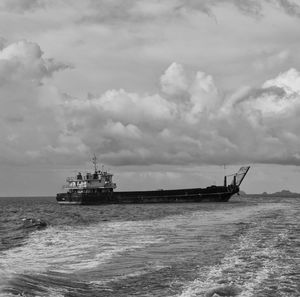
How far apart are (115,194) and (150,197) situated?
10089 millimetres

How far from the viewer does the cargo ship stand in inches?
5399

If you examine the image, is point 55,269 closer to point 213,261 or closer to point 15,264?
point 15,264

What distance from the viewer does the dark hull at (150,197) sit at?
5379 inches

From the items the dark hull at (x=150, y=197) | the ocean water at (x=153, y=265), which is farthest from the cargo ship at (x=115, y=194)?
→ the ocean water at (x=153, y=265)

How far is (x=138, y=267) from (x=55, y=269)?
13.6 ft

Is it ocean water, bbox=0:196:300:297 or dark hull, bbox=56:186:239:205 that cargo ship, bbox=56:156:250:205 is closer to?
dark hull, bbox=56:186:239:205

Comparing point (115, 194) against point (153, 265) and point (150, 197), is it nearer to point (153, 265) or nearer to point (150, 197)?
point (150, 197)

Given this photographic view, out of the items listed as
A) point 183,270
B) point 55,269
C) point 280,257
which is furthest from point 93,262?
point 280,257

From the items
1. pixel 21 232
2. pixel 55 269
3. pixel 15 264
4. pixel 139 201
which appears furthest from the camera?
pixel 139 201

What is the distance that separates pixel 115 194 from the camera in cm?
13800

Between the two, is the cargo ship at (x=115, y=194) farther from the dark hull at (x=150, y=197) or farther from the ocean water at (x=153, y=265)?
the ocean water at (x=153, y=265)

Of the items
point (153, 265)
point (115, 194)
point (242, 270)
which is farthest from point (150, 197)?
point (242, 270)

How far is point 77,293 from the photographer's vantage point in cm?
1831

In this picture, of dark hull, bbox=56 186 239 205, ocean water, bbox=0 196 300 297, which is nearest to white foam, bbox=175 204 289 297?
ocean water, bbox=0 196 300 297
